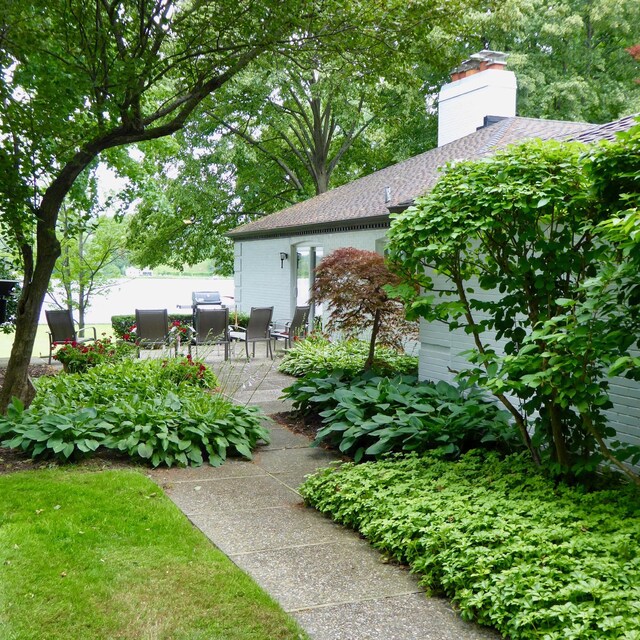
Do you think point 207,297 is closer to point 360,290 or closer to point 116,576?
point 360,290

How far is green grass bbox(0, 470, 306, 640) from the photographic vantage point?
329 centimetres

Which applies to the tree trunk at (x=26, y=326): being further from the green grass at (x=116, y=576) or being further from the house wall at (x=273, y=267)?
the house wall at (x=273, y=267)

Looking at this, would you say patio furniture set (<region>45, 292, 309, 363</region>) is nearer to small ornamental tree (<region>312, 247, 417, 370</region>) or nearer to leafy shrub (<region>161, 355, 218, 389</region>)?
leafy shrub (<region>161, 355, 218, 389</region>)

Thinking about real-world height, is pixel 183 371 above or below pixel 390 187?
below

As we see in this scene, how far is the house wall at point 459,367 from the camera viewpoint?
5531 mm

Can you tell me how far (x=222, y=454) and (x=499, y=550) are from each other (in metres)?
3.30

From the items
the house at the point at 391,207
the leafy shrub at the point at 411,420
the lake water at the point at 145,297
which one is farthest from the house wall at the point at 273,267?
the lake water at the point at 145,297

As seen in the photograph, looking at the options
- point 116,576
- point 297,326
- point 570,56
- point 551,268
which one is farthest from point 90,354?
point 570,56

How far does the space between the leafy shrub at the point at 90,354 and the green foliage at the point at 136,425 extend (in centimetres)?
238

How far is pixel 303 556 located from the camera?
423 cm

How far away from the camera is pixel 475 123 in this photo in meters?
14.6

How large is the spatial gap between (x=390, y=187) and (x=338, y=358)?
4782mm

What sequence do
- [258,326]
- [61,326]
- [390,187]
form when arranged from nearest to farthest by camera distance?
[61,326]
[258,326]
[390,187]

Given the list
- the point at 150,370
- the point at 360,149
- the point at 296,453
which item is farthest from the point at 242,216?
the point at 296,453
